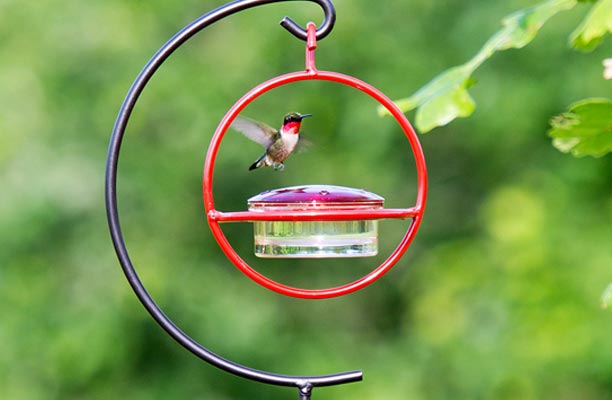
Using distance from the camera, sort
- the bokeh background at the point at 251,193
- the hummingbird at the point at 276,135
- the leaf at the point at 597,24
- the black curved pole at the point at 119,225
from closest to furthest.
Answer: the leaf at the point at 597,24, the black curved pole at the point at 119,225, the hummingbird at the point at 276,135, the bokeh background at the point at 251,193

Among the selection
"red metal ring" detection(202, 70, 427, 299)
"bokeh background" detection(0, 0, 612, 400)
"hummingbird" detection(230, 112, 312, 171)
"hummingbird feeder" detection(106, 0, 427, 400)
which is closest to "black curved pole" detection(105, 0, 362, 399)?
"hummingbird feeder" detection(106, 0, 427, 400)

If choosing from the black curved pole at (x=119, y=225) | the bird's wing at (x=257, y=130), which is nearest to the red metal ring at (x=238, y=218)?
the black curved pole at (x=119, y=225)

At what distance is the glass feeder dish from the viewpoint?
144cm

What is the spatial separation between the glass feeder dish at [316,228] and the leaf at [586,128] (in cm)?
30

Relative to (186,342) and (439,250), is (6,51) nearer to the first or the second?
(439,250)

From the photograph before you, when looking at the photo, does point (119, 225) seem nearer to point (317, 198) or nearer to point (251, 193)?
point (317, 198)

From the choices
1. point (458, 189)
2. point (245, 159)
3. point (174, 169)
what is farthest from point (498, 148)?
point (174, 169)

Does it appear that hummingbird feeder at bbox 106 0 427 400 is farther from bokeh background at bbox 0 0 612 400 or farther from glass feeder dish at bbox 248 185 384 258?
bokeh background at bbox 0 0 612 400

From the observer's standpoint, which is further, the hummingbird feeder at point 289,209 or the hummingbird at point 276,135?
the hummingbird at point 276,135

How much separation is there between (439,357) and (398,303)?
932mm

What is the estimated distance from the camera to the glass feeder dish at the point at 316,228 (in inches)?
56.7

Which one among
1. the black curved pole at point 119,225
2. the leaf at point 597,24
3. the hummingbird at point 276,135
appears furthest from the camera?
the hummingbird at point 276,135

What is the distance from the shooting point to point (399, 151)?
18.2ft

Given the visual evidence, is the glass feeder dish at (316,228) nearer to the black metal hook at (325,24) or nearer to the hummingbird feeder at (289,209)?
the hummingbird feeder at (289,209)
